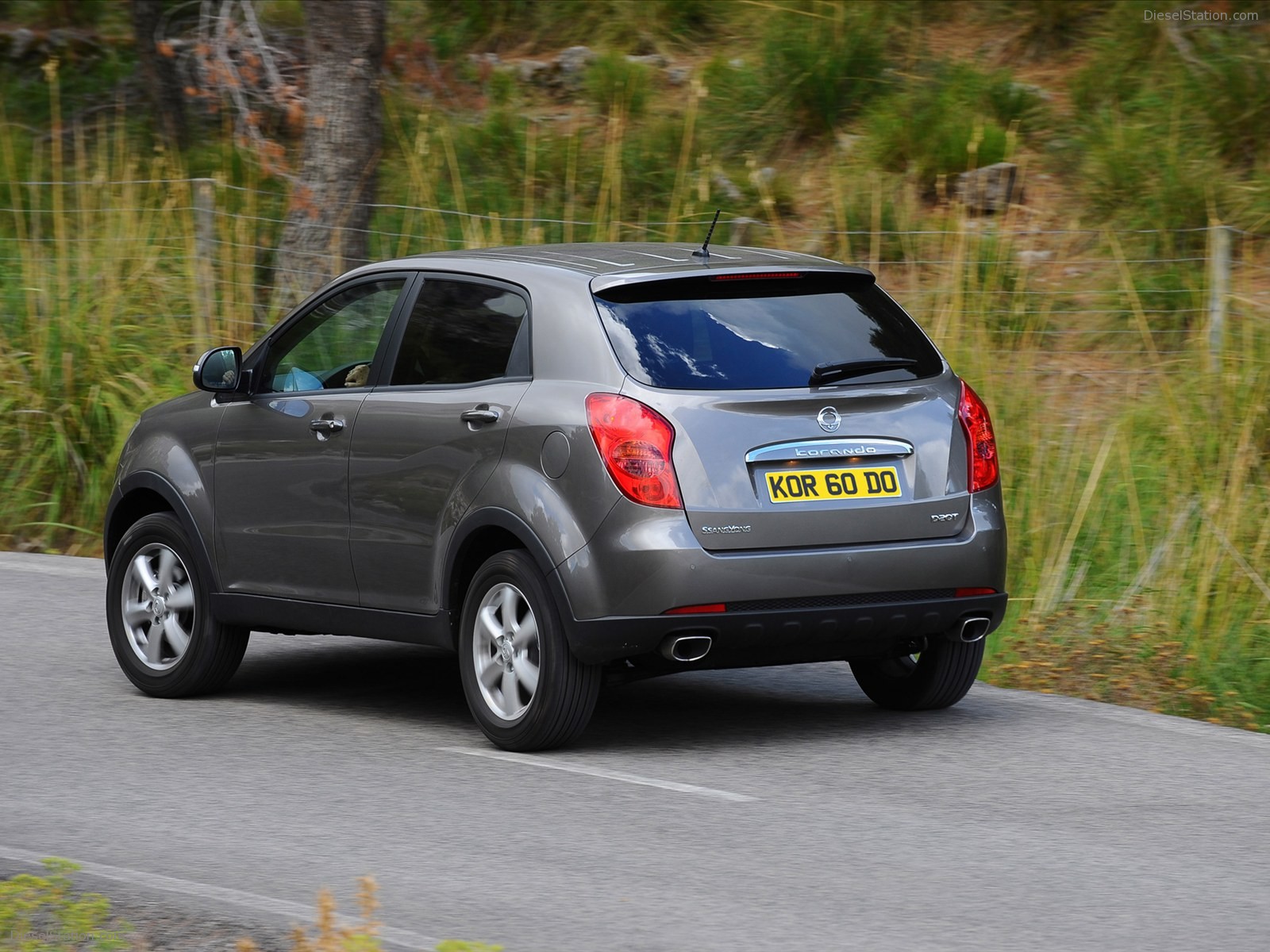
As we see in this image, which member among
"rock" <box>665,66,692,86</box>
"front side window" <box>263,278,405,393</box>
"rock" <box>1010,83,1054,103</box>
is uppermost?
"front side window" <box>263,278,405,393</box>

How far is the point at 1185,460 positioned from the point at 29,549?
7.28 meters

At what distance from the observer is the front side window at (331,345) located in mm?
7762

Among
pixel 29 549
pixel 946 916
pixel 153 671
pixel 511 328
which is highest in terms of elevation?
pixel 511 328

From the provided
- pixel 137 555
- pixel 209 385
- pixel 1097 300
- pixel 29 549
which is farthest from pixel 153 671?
pixel 1097 300

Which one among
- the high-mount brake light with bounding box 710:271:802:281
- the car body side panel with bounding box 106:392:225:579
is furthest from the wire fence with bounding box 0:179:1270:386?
the car body side panel with bounding box 106:392:225:579

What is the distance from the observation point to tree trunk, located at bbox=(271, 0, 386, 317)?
48.6ft

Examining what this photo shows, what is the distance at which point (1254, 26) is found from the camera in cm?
1772

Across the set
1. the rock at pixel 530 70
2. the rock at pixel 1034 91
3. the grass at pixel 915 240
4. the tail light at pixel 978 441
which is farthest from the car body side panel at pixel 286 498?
the rock at pixel 530 70

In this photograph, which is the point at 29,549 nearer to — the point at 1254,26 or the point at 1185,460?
the point at 1185,460

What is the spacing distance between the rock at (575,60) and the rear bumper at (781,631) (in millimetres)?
14977

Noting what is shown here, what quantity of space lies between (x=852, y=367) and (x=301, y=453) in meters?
2.22

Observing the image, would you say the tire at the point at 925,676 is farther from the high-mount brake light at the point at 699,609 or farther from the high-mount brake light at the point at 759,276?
the high-mount brake light at the point at 759,276

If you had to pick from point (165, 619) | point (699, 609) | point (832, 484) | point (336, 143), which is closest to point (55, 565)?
point (165, 619)

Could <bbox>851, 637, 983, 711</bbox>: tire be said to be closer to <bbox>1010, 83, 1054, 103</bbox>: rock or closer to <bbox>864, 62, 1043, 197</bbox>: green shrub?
<bbox>864, 62, 1043, 197</bbox>: green shrub
